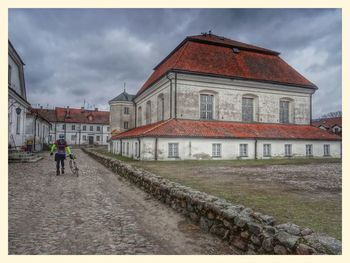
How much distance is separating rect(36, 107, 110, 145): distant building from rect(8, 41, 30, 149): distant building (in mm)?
44608

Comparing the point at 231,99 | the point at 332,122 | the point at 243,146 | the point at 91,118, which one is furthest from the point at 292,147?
the point at 91,118

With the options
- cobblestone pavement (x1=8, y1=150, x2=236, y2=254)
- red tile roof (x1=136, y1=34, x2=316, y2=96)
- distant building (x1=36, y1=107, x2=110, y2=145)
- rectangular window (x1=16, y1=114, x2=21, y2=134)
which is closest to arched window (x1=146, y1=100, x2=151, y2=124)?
red tile roof (x1=136, y1=34, x2=316, y2=96)

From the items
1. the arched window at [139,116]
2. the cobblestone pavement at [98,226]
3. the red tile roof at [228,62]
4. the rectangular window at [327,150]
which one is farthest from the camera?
the arched window at [139,116]

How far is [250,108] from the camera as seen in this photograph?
27219mm

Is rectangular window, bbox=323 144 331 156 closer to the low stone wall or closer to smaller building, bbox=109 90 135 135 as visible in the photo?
the low stone wall

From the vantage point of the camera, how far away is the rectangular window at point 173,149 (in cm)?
2080

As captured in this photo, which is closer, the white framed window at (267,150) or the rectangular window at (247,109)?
the white framed window at (267,150)

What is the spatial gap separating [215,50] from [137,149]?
13.5 m

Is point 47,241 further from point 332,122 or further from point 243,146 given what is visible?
point 332,122

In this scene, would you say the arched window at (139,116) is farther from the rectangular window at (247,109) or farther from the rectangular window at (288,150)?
the rectangular window at (288,150)

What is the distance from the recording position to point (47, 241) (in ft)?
15.9

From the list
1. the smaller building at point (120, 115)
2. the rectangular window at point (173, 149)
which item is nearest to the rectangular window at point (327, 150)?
the rectangular window at point (173, 149)

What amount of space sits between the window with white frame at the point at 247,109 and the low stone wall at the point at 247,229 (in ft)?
68.4

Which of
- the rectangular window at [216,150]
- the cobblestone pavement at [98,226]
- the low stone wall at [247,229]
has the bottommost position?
the cobblestone pavement at [98,226]
